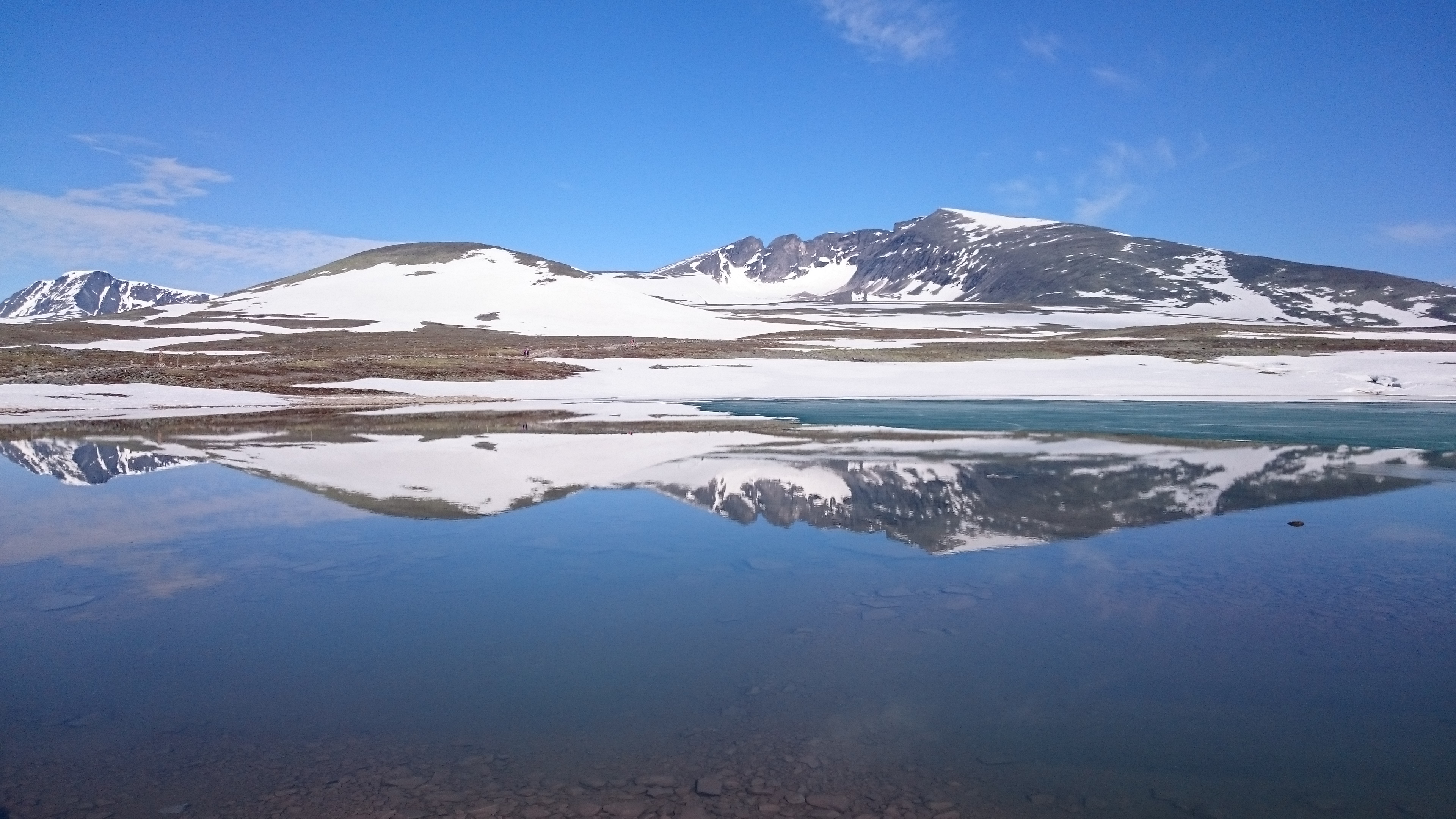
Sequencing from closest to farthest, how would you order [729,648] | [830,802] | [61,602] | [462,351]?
[830,802], [729,648], [61,602], [462,351]

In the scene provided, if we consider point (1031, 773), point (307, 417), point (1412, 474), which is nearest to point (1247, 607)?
point (1031, 773)

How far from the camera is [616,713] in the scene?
21.6 ft

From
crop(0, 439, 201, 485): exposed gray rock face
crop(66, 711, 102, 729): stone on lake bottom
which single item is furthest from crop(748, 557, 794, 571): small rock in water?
crop(0, 439, 201, 485): exposed gray rock face

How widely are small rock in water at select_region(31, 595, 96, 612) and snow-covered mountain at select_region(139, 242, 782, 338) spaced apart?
74262 mm

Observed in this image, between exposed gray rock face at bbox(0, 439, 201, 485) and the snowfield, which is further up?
the snowfield

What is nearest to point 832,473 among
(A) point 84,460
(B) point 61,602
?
(B) point 61,602

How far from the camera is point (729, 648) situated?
7918 mm

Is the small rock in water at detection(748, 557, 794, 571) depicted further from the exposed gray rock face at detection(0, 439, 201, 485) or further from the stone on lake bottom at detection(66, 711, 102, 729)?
the exposed gray rock face at detection(0, 439, 201, 485)

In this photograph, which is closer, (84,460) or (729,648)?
(729,648)

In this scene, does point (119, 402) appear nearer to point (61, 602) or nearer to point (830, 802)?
point (61, 602)

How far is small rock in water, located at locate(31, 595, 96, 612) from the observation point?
9.15 m

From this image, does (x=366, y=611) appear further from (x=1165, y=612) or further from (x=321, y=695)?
(x=1165, y=612)

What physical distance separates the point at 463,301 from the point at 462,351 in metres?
51.3

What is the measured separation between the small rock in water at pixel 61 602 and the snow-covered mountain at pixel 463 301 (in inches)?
2924
